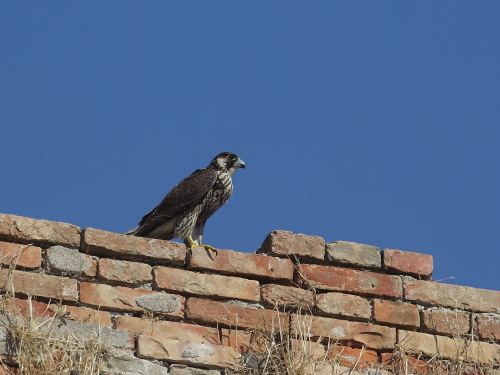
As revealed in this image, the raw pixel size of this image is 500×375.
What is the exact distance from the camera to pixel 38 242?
15.4ft

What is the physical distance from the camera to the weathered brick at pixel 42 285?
4473 millimetres

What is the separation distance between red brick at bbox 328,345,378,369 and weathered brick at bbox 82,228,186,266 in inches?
38.1

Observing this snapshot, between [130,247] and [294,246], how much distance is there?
0.95m

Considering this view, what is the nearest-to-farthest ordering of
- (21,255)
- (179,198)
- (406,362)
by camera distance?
(21,255) < (406,362) < (179,198)

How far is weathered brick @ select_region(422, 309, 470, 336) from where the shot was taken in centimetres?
509

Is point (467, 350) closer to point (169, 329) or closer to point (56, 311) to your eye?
point (169, 329)

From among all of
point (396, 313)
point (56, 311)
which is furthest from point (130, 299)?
point (396, 313)

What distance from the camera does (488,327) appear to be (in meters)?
5.16

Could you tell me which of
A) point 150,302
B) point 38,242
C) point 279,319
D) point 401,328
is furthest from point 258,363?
point 38,242

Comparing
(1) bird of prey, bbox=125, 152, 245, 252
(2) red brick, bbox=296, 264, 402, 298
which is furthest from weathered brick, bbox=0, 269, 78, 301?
(1) bird of prey, bbox=125, 152, 245, 252

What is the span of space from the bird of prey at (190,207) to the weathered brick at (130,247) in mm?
1394

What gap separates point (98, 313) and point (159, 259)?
1.65 ft

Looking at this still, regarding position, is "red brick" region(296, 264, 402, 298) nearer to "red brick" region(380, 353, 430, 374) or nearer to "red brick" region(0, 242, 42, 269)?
"red brick" region(380, 353, 430, 374)

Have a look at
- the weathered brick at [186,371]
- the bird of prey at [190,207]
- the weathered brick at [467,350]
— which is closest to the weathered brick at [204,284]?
the weathered brick at [186,371]
